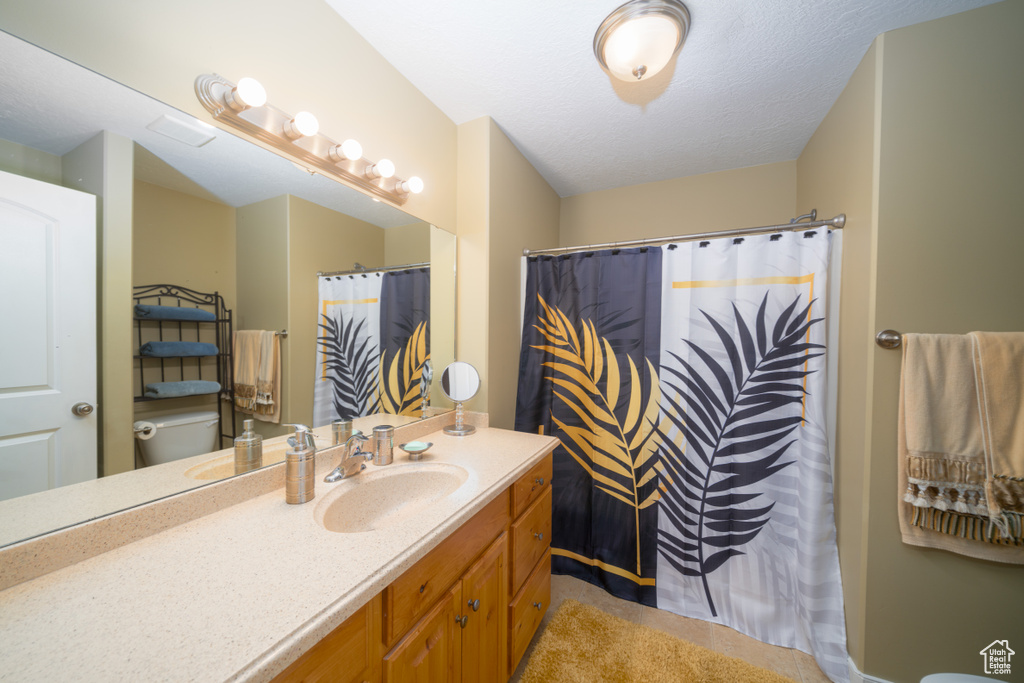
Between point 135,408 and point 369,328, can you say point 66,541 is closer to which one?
point 135,408

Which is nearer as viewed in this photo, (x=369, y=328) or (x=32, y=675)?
(x=32, y=675)

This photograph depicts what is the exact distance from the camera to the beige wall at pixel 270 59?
741 millimetres

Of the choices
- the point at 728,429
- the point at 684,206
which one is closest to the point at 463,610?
the point at 728,429

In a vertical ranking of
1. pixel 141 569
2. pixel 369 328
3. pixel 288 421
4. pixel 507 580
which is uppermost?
pixel 369 328

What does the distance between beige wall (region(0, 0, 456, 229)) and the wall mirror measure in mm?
52

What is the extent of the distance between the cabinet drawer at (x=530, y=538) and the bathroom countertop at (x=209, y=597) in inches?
18.1

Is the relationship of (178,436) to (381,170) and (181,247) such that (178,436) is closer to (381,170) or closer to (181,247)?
(181,247)

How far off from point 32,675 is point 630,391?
Answer: 1.84 meters

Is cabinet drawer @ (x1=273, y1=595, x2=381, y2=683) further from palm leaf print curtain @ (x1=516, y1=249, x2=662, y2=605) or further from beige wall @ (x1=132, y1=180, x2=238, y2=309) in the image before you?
palm leaf print curtain @ (x1=516, y1=249, x2=662, y2=605)

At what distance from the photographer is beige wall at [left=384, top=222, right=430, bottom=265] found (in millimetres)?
1510

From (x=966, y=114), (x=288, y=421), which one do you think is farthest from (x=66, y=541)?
(x=966, y=114)

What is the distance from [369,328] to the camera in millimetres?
1458

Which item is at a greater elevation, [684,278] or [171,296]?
[684,278]

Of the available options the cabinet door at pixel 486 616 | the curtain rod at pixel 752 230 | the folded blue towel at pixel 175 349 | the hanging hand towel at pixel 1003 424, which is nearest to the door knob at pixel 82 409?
the folded blue towel at pixel 175 349
